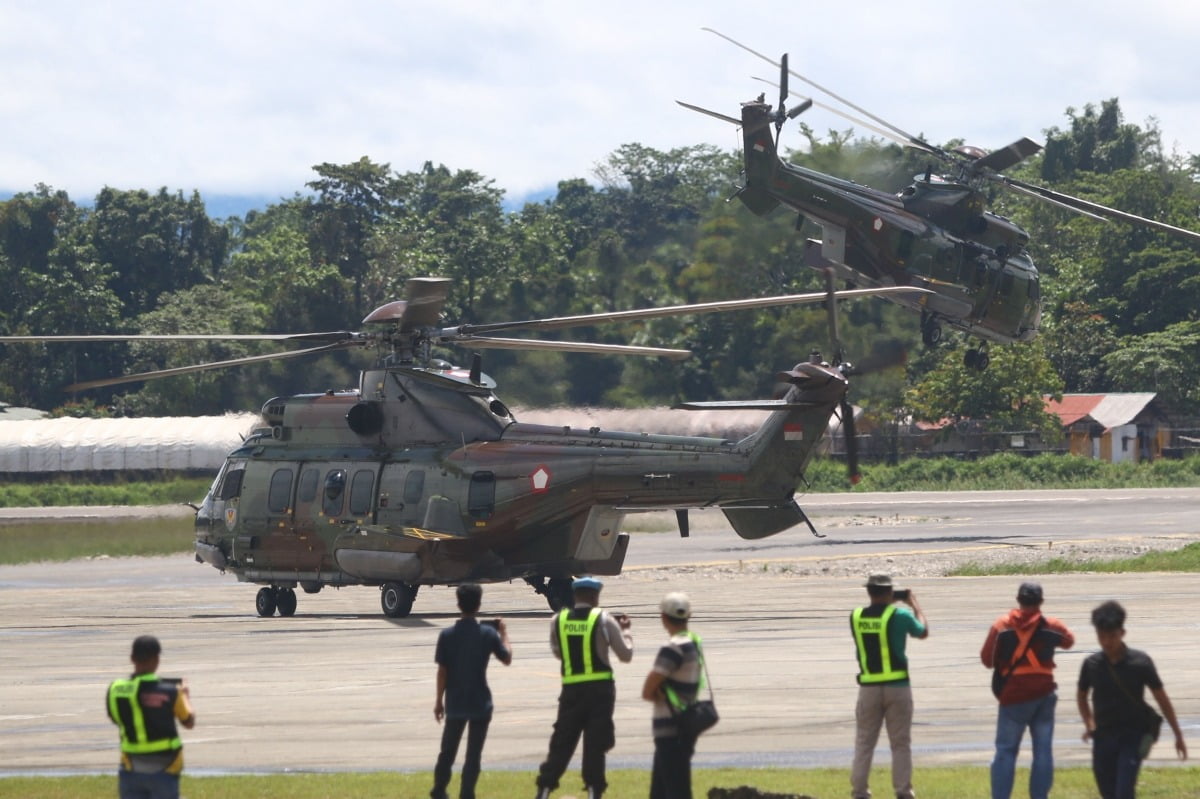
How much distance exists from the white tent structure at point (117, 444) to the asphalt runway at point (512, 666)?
1056 inches

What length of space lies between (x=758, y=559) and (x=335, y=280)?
182ft

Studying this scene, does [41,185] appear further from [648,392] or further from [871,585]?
[871,585]

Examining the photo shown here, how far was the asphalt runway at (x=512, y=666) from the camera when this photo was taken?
1441 centimetres

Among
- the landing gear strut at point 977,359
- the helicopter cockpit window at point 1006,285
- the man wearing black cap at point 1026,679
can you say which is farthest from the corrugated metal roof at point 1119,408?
the man wearing black cap at point 1026,679

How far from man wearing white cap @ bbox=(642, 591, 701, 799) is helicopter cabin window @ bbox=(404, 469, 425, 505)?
16.9m

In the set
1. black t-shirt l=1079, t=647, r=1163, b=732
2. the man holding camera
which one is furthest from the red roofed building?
black t-shirt l=1079, t=647, r=1163, b=732

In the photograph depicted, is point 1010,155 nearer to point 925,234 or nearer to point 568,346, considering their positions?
point 925,234

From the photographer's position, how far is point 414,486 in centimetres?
2753

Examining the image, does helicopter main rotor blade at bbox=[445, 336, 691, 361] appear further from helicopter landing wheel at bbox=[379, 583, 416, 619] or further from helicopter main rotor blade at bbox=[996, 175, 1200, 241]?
helicopter main rotor blade at bbox=[996, 175, 1200, 241]

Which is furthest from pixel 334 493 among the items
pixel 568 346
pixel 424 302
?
pixel 568 346

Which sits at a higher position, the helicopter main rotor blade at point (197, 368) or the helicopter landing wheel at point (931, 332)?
the helicopter landing wheel at point (931, 332)

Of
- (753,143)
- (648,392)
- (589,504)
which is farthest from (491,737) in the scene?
(648,392)

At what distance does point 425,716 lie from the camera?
16234 millimetres

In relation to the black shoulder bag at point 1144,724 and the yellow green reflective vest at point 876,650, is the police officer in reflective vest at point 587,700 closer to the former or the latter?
the yellow green reflective vest at point 876,650
